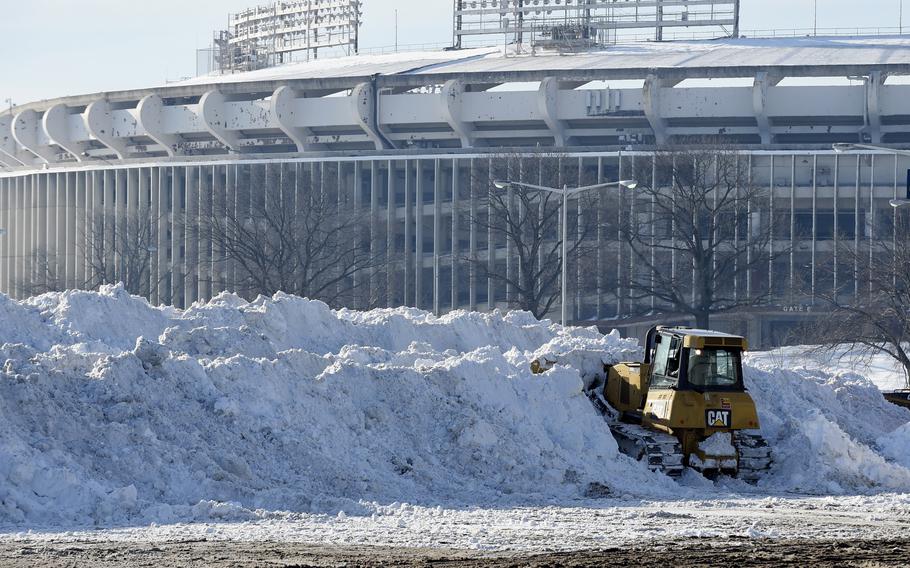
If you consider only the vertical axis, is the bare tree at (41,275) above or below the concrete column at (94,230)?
below

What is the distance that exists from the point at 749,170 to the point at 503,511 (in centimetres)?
4928

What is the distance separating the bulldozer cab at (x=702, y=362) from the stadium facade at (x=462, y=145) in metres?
37.5

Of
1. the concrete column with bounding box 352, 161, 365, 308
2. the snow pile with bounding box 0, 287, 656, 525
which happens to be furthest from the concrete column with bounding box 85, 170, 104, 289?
the snow pile with bounding box 0, 287, 656, 525

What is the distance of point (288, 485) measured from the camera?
68.7 ft

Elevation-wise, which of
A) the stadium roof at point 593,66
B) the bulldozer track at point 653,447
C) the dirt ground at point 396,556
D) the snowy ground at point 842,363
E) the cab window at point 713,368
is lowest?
the snowy ground at point 842,363

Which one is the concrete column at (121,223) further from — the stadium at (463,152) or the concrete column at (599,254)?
the concrete column at (599,254)

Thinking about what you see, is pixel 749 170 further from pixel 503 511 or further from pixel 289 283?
pixel 503 511

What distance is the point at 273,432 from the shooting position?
22.0m

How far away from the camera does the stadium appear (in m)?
71.6

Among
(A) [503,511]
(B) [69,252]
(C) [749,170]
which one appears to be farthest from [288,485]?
(B) [69,252]

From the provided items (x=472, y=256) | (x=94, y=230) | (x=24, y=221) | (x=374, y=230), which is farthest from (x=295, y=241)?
(x=24, y=221)

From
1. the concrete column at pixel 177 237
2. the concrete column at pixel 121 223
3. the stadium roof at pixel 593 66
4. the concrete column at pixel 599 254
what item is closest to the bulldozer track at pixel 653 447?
the concrete column at pixel 599 254

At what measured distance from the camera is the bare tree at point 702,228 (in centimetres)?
6006

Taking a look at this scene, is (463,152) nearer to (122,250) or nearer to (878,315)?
(122,250)
